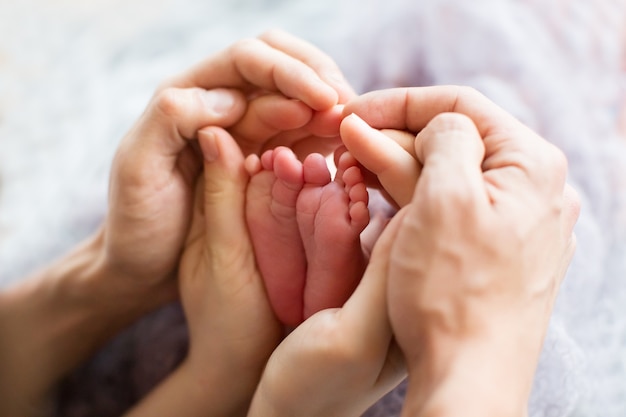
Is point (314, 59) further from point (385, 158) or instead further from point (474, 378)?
point (474, 378)

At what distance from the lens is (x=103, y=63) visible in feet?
3.58

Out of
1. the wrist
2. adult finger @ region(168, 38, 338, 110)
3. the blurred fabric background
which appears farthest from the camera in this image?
the blurred fabric background

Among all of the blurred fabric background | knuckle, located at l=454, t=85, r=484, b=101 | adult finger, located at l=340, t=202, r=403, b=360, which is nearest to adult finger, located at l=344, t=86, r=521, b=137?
knuckle, located at l=454, t=85, r=484, b=101

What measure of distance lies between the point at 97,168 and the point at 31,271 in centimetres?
18

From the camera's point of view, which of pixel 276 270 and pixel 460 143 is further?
pixel 276 270

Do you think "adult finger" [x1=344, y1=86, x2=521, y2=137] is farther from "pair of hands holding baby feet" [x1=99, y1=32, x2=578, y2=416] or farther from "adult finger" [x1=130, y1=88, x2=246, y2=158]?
"adult finger" [x1=130, y1=88, x2=246, y2=158]

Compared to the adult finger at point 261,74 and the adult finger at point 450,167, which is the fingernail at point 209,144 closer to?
the adult finger at point 261,74

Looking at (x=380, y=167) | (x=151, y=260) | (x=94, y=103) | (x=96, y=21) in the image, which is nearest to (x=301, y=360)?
(x=380, y=167)

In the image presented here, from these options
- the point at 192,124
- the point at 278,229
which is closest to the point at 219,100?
the point at 192,124

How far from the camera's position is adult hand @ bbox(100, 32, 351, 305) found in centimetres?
69

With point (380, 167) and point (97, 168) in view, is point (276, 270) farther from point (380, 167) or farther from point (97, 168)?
point (97, 168)

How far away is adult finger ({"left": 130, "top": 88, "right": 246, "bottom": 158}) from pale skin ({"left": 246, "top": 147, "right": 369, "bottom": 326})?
0.07 m

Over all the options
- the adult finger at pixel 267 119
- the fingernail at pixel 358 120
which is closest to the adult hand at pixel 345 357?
the fingernail at pixel 358 120

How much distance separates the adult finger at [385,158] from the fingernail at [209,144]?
181 millimetres
